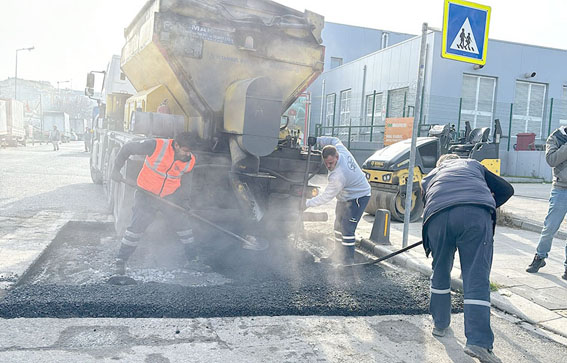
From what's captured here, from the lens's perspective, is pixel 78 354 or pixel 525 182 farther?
pixel 525 182

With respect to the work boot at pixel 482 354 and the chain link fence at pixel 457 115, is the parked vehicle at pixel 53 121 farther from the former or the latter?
the work boot at pixel 482 354

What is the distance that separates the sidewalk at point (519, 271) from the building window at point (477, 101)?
1044 centimetres

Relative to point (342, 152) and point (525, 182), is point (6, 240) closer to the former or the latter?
point (342, 152)

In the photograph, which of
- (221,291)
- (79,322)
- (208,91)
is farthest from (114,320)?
(208,91)

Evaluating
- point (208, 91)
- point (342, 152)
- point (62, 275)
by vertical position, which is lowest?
point (62, 275)

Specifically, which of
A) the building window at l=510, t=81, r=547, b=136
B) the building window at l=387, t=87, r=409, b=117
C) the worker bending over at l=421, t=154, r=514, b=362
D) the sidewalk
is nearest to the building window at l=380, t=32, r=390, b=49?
the building window at l=510, t=81, r=547, b=136

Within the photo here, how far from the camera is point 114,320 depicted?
3.35 m

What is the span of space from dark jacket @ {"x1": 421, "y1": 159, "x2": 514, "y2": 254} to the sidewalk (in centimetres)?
110

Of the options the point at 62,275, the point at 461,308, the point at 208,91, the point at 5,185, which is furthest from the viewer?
the point at 5,185

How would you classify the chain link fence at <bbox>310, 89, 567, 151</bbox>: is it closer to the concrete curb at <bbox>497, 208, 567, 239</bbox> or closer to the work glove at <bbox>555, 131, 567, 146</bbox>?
the concrete curb at <bbox>497, 208, 567, 239</bbox>

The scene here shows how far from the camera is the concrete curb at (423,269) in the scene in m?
3.96

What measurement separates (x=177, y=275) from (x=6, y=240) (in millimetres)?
2007

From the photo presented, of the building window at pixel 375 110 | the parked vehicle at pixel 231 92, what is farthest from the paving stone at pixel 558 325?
the building window at pixel 375 110

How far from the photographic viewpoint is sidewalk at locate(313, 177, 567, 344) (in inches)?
157
